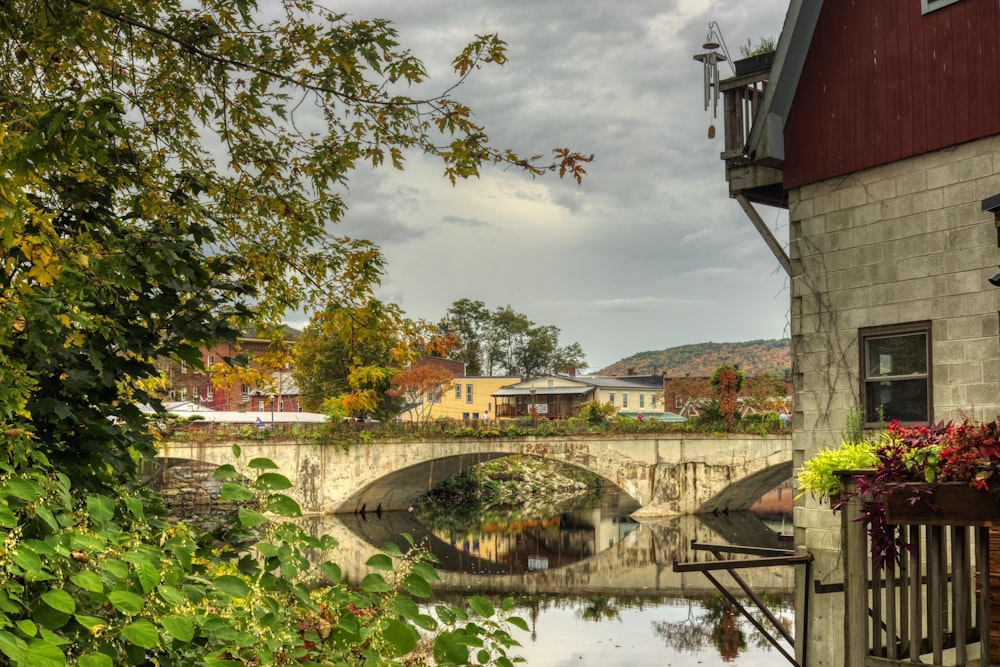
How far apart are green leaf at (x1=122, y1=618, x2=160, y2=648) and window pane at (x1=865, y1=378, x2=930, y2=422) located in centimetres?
804

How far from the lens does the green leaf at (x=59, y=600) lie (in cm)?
268

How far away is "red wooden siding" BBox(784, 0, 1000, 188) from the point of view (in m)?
8.91

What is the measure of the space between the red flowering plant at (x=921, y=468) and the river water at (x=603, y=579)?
516cm

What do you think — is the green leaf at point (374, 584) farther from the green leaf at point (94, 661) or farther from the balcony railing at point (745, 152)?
the balcony railing at point (745, 152)

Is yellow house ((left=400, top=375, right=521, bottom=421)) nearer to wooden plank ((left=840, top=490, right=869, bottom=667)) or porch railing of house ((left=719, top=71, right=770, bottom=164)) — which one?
porch railing of house ((left=719, top=71, right=770, bottom=164))

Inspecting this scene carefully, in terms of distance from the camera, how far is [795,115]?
1070cm

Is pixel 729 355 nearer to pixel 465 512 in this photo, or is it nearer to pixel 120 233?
pixel 465 512

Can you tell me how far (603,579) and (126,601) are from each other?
26.2m

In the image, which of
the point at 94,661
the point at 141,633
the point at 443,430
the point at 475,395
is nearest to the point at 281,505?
the point at 141,633

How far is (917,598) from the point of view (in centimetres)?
580

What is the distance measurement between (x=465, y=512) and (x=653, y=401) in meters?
41.1

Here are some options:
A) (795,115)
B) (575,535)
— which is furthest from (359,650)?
(575,535)

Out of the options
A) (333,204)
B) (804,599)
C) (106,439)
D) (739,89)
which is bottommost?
(804,599)

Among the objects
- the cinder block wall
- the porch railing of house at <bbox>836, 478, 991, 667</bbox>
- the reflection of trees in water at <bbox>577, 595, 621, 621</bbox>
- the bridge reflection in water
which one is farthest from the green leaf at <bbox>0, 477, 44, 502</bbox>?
the reflection of trees in water at <bbox>577, 595, 621, 621</bbox>
